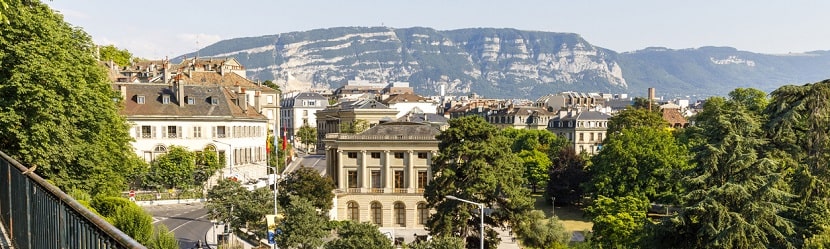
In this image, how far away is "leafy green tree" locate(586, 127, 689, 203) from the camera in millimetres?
60312

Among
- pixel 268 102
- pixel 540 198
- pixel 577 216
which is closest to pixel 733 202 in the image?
pixel 577 216

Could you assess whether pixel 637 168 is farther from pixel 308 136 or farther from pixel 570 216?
pixel 308 136

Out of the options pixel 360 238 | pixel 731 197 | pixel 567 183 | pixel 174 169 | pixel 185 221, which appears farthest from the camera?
pixel 567 183

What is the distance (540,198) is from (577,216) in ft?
35.8

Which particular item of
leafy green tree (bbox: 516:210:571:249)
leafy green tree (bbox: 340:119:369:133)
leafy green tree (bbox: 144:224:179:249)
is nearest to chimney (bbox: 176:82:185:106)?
leafy green tree (bbox: 340:119:369:133)

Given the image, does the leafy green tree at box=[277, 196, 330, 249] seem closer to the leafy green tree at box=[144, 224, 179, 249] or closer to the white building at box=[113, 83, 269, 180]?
the leafy green tree at box=[144, 224, 179, 249]

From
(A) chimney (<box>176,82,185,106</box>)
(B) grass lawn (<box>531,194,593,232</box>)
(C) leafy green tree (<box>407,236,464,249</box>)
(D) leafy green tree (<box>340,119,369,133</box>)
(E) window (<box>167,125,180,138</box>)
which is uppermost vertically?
(A) chimney (<box>176,82,185,106</box>)

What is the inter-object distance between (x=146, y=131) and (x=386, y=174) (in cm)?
2050

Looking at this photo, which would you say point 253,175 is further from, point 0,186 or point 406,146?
point 0,186

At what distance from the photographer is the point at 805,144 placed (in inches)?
1551

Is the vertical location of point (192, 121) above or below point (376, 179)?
above

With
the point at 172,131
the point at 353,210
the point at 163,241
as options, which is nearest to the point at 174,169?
the point at 172,131

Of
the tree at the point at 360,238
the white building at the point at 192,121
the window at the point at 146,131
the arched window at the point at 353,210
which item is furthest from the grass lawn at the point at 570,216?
the window at the point at 146,131

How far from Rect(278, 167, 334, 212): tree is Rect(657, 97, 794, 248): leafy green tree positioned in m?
24.2
